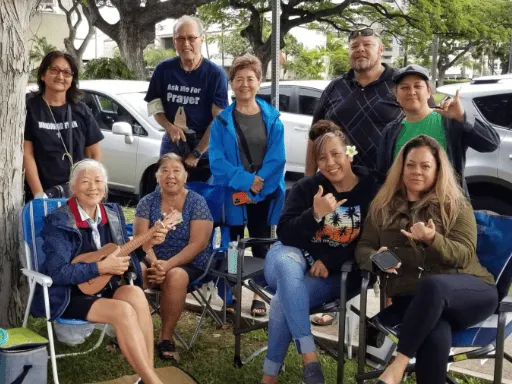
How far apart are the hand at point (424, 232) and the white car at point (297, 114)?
5121 millimetres

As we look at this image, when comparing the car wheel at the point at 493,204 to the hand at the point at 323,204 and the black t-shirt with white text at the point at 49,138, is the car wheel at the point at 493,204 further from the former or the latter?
the black t-shirt with white text at the point at 49,138

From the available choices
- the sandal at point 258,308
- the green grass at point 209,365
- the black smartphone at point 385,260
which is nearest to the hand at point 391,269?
the black smartphone at point 385,260

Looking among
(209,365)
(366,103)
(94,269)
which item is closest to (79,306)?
(94,269)

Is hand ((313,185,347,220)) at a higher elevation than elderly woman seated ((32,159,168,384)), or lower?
higher

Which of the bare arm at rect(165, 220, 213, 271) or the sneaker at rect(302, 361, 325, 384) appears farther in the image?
the bare arm at rect(165, 220, 213, 271)

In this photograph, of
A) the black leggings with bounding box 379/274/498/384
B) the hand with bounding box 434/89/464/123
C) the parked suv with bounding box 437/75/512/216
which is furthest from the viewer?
the parked suv with bounding box 437/75/512/216

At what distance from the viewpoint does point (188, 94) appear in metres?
4.31

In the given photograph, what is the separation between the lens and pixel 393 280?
3.07 m

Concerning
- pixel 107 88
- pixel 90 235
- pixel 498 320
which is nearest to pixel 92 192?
pixel 90 235

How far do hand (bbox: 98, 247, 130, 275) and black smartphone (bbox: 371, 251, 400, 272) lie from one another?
122cm

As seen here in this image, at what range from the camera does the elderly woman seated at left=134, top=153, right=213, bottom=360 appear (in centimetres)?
369

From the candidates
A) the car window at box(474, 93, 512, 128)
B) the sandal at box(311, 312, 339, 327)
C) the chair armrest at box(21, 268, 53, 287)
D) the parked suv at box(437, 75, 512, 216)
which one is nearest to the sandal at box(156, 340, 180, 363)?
the chair armrest at box(21, 268, 53, 287)

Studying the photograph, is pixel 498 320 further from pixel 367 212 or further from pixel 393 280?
pixel 367 212

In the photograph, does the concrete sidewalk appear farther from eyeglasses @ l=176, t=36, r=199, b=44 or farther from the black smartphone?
eyeglasses @ l=176, t=36, r=199, b=44
